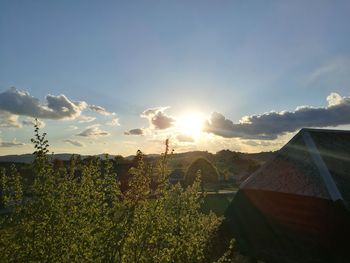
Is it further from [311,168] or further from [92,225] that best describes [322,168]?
[92,225]

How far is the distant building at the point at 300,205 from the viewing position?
11859mm

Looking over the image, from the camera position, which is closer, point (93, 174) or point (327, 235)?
point (93, 174)

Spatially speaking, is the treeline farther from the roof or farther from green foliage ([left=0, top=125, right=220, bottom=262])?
the roof

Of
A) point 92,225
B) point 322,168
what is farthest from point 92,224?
point 322,168

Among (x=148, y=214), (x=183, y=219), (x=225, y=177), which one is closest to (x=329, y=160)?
(x=183, y=219)

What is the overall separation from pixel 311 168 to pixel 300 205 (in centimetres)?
140

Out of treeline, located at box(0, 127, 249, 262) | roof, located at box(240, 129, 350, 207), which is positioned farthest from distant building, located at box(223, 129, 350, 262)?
treeline, located at box(0, 127, 249, 262)

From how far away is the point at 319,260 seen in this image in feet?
38.9

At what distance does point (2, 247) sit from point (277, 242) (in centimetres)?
861

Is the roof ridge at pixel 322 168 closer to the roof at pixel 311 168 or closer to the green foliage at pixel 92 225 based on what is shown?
the roof at pixel 311 168

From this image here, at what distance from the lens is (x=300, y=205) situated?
490 inches

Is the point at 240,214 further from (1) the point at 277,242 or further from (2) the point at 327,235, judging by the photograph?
(2) the point at 327,235

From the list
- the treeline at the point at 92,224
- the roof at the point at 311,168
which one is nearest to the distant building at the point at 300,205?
the roof at the point at 311,168

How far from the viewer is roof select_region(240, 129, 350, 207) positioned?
12.4 m
